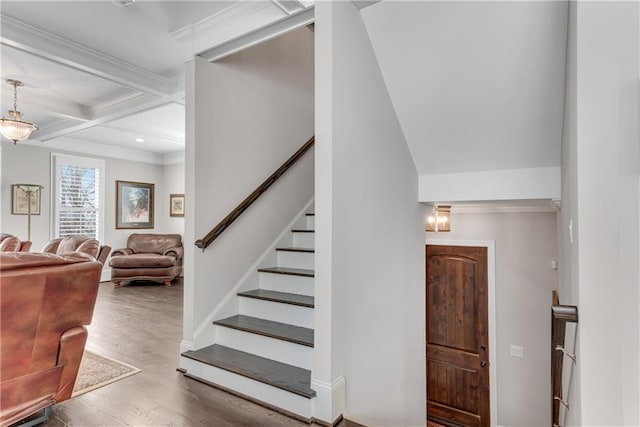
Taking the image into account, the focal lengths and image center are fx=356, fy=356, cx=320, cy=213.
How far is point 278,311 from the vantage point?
2766mm

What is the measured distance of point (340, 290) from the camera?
2111 millimetres

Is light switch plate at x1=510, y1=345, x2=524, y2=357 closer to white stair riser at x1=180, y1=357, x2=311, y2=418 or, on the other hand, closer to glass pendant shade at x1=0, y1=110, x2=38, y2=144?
white stair riser at x1=180, y1=357, x2=311, y2=418

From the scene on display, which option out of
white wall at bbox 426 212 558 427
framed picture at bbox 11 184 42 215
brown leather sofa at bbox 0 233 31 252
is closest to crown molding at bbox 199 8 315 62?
white wall at bbox 426 212 558 427

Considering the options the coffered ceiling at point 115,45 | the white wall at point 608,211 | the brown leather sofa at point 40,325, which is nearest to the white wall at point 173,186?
the coffered ceiling at point 115,45

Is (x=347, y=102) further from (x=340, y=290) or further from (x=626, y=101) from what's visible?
(x=626, y=101)

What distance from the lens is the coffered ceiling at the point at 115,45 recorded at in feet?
8.55

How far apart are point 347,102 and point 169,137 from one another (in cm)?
502

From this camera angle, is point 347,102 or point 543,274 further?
point 543,274

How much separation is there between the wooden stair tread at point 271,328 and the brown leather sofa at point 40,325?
0.99 m

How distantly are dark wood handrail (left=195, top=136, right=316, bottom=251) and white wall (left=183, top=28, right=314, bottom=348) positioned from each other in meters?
0.08

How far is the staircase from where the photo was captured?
218cm

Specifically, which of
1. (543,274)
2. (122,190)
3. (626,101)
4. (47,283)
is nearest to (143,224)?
(122,190)

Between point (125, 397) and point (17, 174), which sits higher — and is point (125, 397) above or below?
below

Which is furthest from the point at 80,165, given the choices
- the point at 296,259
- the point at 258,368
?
the point at 258,368
